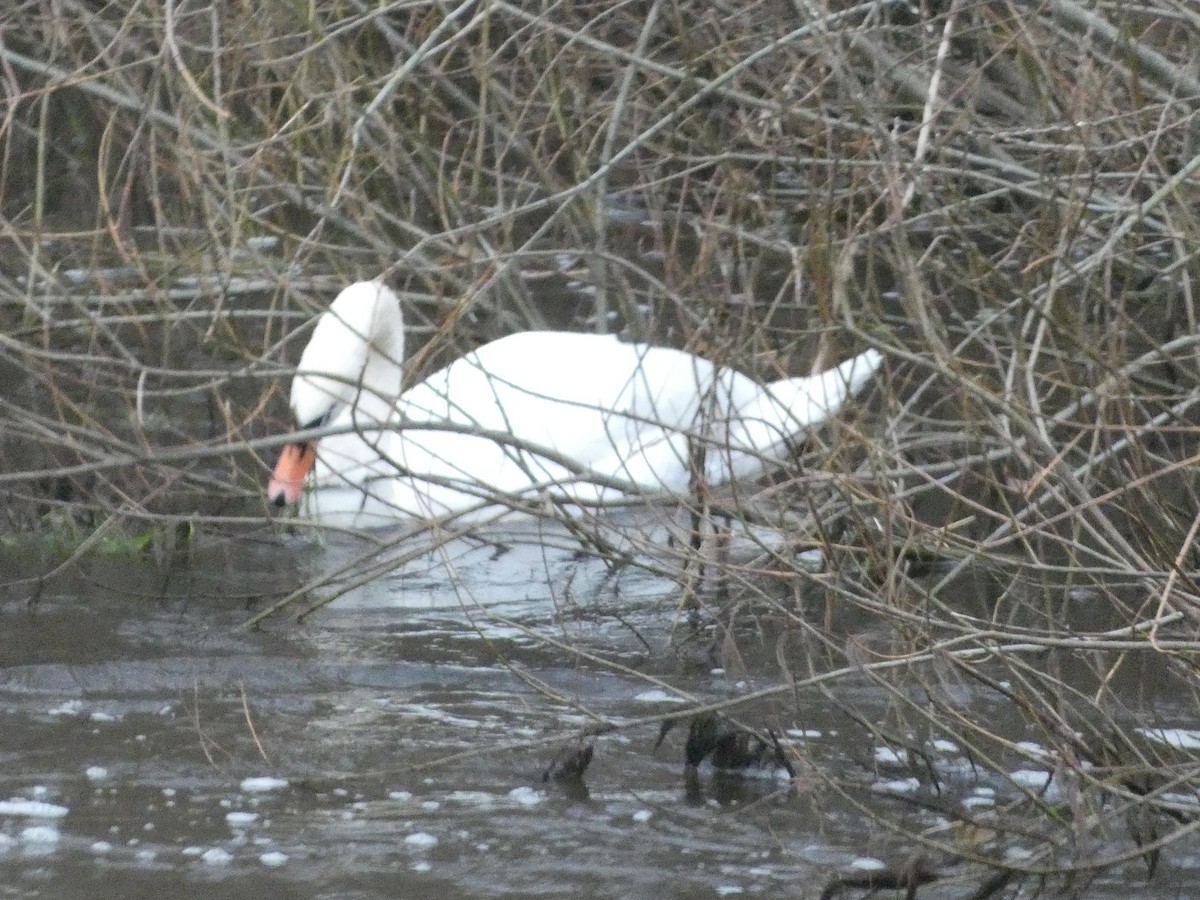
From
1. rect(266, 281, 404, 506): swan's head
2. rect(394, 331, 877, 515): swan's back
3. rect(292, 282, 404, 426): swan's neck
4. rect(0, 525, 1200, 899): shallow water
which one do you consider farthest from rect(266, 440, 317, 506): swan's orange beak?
rect(0, 525, 1200, 899): shallow water

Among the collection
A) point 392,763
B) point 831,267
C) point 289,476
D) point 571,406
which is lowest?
point 392,763

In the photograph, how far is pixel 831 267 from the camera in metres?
3.77

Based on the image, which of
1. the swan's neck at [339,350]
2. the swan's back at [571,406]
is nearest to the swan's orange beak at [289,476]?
the swan's neck at [339,350]

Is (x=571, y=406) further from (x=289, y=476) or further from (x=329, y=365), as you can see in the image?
(x=289, y=476)

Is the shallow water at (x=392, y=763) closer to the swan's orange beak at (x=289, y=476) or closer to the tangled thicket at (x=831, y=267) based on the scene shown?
the tangled thicket at (x=831, y=267)

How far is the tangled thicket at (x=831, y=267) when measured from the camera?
3.85 m

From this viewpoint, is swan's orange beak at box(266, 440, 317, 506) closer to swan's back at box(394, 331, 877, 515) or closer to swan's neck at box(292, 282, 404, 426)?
swan's neck at box(292, 282, 404, 426)

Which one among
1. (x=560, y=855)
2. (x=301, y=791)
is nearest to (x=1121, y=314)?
(x=560, y=855)

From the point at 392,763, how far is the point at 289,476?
113 inches

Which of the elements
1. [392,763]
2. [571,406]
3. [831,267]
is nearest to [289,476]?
[571,406]

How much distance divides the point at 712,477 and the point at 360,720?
2.64m

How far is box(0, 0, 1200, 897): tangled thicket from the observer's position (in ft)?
12.6

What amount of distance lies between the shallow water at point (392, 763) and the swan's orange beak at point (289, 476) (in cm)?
111

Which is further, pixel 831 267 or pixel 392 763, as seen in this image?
pixel 392 763
